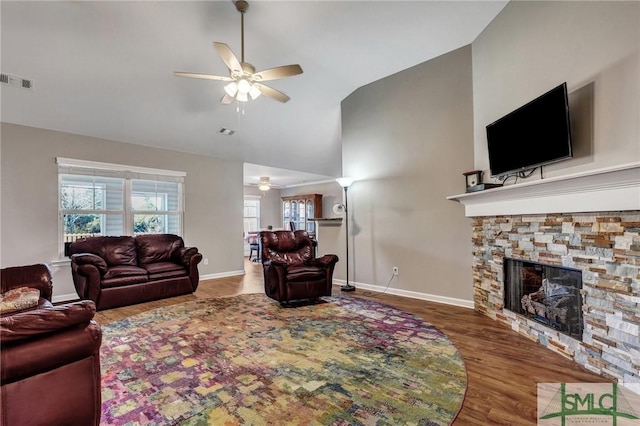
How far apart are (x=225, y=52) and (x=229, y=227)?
438 cm

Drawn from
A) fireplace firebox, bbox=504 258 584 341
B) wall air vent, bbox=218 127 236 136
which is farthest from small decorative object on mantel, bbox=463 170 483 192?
Answer: wall air vent, bbox=218 127 236 136

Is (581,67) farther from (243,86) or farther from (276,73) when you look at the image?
(243,86)

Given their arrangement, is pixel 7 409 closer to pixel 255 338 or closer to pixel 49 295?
pixel 255 338

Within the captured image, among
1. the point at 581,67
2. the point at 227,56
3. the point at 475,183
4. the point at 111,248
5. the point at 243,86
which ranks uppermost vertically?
the point at 227,56

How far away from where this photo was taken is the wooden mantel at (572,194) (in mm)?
1941

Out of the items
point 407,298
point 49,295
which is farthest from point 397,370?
point 49,295

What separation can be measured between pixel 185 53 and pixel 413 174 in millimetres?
3397

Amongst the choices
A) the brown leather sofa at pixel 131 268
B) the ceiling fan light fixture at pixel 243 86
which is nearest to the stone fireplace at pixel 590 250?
the ceiling fan light fixture at pixel 243 86

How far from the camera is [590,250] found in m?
2.28

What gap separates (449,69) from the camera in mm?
3990

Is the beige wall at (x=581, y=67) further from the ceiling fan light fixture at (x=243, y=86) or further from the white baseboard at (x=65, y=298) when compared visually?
the white baseboard at (x=65, y=298)

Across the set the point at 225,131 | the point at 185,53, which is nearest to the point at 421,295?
the point at 225,131

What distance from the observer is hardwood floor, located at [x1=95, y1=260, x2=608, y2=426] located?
1.79 m

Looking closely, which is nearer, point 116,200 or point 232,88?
point 232,88
